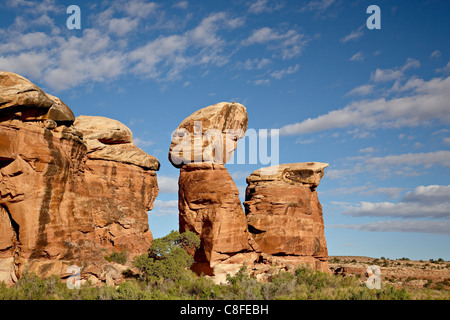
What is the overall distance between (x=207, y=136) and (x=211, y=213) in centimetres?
643

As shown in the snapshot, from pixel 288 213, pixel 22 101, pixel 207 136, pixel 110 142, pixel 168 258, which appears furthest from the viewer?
pixel 288 213

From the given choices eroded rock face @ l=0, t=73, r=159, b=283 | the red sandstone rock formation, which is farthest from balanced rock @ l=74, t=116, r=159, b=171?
eroded rock face @ l=0, t=73, r=159, b=283

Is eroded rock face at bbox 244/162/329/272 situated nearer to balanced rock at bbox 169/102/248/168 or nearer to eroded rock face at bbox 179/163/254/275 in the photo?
eroded rock face at bbox 179/163/254/275

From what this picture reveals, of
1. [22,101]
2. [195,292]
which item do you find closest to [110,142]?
[22,101]

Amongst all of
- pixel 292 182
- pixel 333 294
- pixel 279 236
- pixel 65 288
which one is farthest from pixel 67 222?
pixel 292 182

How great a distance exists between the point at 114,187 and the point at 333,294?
65.2 ft

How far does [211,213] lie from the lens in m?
35.5

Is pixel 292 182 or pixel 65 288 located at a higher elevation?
pixel 292 182

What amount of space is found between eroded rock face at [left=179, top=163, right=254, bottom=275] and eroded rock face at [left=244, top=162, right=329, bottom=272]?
527cm

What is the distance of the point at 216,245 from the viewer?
34.6 m

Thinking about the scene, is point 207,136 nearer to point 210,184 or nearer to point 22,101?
point 210,184
